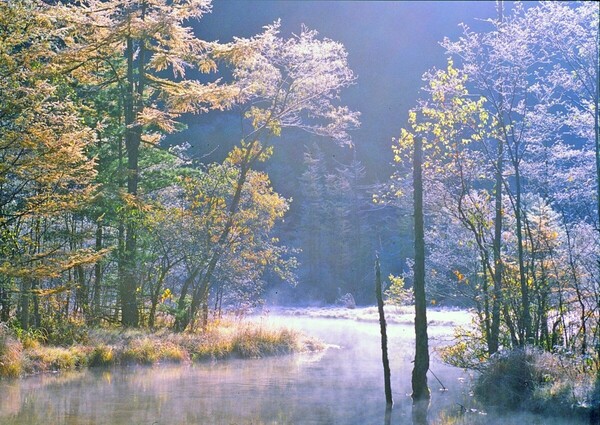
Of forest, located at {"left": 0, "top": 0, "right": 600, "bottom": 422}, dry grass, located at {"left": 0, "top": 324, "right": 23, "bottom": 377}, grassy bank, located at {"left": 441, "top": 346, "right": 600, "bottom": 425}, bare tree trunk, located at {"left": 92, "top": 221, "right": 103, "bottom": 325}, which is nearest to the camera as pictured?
grassy bank, located at {"left": 441, "top": 346, "right": 600, "bottom": 425}

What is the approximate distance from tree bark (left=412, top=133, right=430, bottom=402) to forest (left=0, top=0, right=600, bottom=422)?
47 millimetres

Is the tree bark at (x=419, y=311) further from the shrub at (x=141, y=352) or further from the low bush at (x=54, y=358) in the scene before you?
the low bush at (x=54, y=358)

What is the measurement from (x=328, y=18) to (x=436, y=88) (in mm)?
95428

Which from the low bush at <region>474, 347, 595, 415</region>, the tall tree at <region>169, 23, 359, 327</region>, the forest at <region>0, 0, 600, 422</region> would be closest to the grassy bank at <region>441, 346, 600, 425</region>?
the low bush at <region>474, 347, 595, 415</region>

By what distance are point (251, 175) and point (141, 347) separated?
9.01 m

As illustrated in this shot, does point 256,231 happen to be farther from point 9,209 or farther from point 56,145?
point 56,145

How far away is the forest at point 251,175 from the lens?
1534 centimetres

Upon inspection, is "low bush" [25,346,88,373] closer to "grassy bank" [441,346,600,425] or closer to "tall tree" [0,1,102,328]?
"tall tree" [0,1,102,328]

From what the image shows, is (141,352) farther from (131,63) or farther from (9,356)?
(131,63)

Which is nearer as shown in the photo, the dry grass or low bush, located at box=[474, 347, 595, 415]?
low bush, located at box=[474, 347, 595, 415]

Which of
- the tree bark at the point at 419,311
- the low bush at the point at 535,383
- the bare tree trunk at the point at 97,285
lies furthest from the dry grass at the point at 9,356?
the low bush at the point at 535,383

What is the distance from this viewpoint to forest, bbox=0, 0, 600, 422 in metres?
15.3

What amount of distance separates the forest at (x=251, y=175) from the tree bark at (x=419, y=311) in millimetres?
47

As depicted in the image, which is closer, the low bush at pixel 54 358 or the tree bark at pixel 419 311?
the tree bark at pixel 419 311
